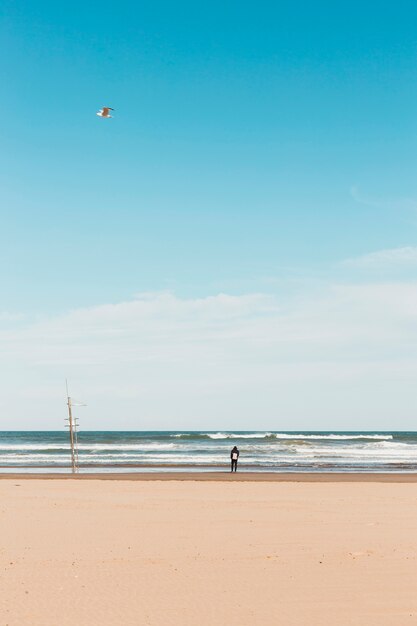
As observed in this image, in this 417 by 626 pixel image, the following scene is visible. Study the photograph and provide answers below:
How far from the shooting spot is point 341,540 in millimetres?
13648

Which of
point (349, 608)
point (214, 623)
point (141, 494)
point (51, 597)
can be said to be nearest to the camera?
point (214, 623)

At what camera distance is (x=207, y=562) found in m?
11.5

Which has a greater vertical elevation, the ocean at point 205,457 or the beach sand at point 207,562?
the beach sand at point 207,562

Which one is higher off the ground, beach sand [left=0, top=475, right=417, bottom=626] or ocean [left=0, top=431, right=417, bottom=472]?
beach sand [left=0, top=475, right=417, bottom=626]

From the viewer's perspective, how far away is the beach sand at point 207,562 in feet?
28.0

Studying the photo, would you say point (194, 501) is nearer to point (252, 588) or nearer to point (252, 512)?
point (252, 512)

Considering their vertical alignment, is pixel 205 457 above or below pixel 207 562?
below

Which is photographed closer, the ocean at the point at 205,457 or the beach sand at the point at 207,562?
the beach sand at the point at 207,562

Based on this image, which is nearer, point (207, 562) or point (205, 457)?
point (207, 562)

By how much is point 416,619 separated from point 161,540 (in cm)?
653

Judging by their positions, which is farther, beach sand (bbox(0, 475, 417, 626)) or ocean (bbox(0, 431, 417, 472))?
ocean (bbox(0, 431, 417, 472))

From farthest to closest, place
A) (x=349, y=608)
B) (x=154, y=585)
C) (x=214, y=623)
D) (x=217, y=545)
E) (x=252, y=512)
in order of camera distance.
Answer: (x=252, y=512) → (x=217, y=545) → (x=154, y=585) → (x=349, y=608) → (x=214, y=623)

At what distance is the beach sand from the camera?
8.55m

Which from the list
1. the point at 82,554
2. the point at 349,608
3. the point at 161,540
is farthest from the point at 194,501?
the point at 349,608
